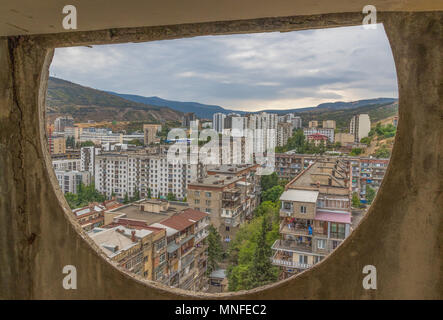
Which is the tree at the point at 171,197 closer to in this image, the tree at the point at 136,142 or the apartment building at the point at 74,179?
the tree at the point at 136,142

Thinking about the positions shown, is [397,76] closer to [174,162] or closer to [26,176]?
[174,162]

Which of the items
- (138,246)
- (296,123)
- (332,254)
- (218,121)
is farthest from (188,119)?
(332,254)

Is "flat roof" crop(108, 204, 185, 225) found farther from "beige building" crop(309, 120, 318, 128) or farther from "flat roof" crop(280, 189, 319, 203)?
"beige building" crop(309, 120, 318, 128)

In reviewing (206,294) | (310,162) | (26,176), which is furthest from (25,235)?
(310,162)

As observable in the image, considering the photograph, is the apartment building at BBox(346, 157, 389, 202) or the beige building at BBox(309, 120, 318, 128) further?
the beige building at BBox(309, 120, 318, 128)

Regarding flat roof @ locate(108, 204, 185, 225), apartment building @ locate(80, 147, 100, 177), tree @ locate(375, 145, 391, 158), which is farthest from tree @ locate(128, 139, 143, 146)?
tree @ locate(375, 145, 391, 158)

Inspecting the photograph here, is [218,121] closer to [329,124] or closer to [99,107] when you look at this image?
[329,124]

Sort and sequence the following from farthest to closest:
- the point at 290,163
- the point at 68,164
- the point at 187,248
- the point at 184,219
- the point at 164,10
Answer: the point at 187,248, the point at 184,219, the point at 68,164, the point at 290,163, the point at 164,10
